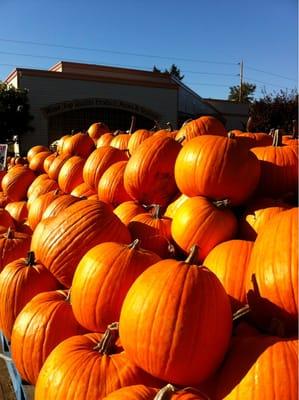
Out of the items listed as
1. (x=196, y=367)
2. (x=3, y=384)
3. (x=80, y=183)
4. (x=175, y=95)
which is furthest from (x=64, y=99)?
(x=196, y=367)

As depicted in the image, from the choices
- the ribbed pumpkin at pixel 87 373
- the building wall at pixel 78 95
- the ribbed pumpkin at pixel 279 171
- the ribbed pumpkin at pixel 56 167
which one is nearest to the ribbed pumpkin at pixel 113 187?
the ribbed pumpkin at pixel 279 171

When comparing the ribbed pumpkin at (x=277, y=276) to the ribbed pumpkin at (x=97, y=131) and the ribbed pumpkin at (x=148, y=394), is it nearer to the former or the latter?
the ribbed pumpkin at (x=148, y=394)

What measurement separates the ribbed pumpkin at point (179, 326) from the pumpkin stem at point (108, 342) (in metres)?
0.12

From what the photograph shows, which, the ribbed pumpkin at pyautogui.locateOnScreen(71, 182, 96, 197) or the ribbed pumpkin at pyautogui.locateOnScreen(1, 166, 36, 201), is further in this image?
the ribbed pumpkin at pyautogui.locateOnScreen(1, 166, 36, 201)

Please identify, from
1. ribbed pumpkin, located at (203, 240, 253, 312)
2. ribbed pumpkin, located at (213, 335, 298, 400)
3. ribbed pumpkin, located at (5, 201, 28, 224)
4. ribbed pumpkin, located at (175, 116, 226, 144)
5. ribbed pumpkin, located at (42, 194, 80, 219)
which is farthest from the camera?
ribbed pumpkin, located at (5, 201, 28, 224)

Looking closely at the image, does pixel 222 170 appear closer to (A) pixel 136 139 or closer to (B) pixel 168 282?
(B) pixel 168 282

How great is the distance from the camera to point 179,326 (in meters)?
1.58

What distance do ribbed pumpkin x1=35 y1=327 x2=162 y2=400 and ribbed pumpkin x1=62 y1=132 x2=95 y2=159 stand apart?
10.7 ft

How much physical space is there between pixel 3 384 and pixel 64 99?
20.1 metres

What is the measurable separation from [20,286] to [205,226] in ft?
3.72

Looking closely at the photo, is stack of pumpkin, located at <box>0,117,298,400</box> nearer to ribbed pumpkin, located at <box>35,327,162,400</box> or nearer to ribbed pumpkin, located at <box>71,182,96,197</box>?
ribbed pumpkin, located at <box>35,327,162,400</box>

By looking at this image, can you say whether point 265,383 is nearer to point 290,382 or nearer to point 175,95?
point 290,382

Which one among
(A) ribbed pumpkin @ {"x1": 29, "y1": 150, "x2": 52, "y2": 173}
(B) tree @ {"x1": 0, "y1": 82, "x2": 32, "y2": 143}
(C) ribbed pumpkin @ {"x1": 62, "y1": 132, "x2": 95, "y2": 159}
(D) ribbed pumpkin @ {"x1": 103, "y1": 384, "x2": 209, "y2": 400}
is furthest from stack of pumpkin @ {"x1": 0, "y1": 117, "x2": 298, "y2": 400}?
(B) tree @ {"x1": 0, "y1": 82, "x2": 32, "y2": 143}

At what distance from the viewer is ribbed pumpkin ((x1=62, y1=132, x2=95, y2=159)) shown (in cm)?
491
